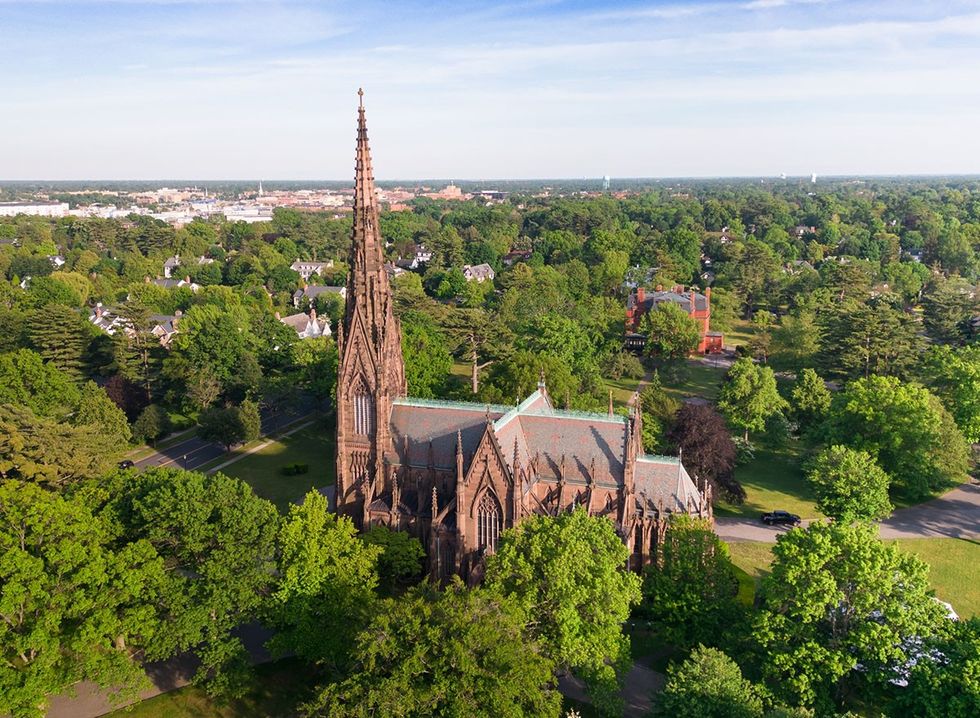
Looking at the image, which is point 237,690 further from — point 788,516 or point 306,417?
point 306,417

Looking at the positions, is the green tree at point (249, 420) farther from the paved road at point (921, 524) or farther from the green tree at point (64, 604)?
the paved road at point (921, 524)

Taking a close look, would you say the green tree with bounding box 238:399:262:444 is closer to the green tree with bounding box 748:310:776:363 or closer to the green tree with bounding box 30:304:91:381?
the green tree with bounding box 30:304:91:381

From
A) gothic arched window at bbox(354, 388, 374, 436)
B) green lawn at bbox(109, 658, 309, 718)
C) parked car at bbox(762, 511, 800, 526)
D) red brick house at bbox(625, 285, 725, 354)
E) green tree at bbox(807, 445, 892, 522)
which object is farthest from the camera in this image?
red brick house at bbox(625, 285, 725, 354)

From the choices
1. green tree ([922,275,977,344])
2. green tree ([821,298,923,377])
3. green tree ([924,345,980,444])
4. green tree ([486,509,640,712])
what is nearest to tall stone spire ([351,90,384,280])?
green tree ([486,509,640,712])

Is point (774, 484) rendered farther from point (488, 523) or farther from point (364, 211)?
point (364, 211)

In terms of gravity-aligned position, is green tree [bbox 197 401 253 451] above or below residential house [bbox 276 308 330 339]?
below

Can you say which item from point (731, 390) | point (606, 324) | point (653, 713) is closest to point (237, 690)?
point (653, 713)
